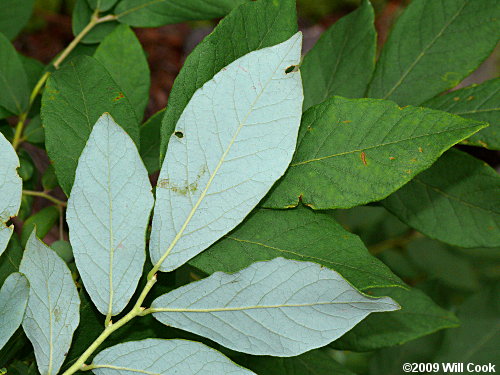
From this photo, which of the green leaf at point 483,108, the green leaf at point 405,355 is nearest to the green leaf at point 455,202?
the green leaf at point 483,108

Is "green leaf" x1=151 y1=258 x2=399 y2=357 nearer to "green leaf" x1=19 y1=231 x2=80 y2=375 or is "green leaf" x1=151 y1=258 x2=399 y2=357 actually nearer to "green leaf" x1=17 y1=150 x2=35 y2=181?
"green leaf" x1=19 y1=231 x2=80 y2=375

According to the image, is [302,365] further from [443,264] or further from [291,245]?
[443,264]

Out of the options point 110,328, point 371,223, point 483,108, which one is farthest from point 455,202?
point 371,223

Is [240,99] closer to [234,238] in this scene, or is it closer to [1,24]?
[234,238]

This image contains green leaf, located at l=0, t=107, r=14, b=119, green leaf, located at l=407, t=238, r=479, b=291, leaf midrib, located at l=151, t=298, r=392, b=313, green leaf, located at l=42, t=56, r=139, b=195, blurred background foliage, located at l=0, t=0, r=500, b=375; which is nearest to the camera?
leaf midrib, located at l=151, t=298, r=392, b=313

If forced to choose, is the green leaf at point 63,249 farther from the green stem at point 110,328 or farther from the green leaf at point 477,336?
the green leaf at point 477,336

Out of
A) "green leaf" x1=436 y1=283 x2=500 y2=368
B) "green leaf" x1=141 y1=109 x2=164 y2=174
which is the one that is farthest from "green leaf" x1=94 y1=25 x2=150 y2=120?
"green leaf" x1=436 y1=283 x2=500 y2=368
